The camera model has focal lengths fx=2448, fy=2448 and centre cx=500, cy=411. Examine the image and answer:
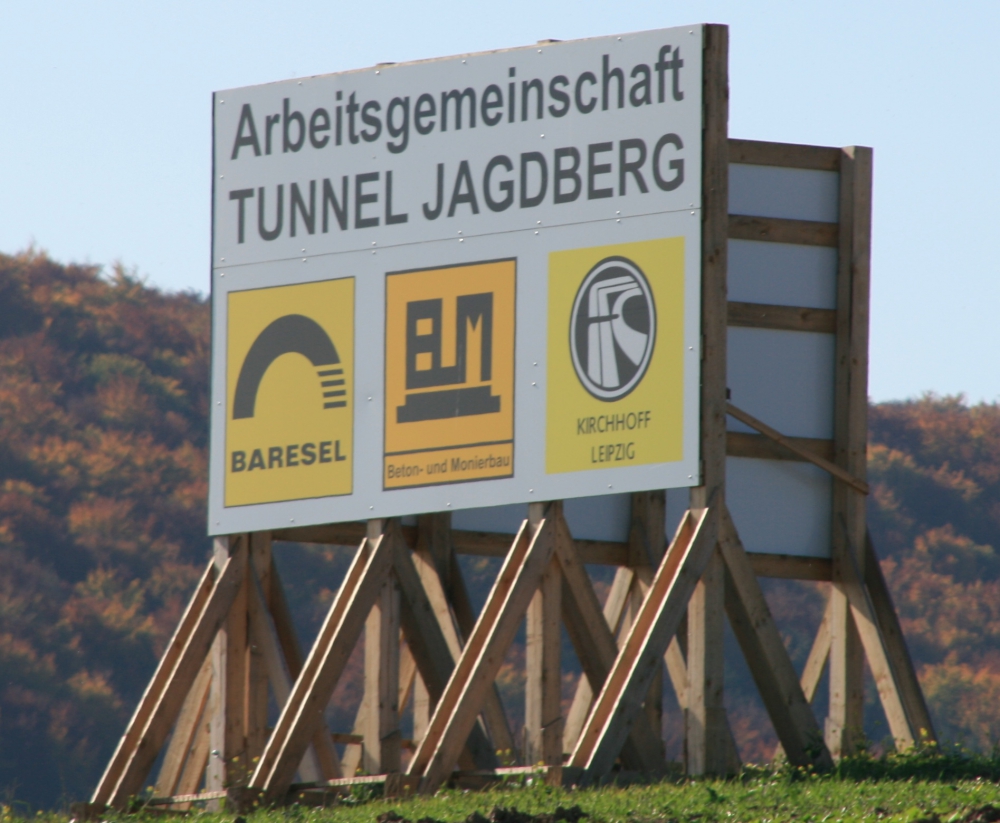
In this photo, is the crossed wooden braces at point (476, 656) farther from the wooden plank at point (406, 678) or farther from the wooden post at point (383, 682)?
the wooden plank at point (406, 678)

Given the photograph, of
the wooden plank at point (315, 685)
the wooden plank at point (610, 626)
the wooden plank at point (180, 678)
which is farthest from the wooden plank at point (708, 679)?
the wooden plank at point (180, 678)

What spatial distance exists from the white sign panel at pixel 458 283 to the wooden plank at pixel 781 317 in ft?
5.62

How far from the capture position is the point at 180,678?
17766mm

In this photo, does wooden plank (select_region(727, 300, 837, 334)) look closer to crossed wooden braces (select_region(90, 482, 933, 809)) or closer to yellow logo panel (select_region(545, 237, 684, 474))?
yellow logo panel (select_region(545, 237, 684, 474))

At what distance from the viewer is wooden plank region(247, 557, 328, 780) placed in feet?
57.5

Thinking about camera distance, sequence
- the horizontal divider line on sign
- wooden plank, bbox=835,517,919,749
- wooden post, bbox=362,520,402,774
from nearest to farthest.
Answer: wooden post, bbox=362,520,402,774 < wooden plank, bbox=835,517,919,749 < the horizontal divider line on sign

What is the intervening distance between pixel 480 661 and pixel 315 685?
1.38m

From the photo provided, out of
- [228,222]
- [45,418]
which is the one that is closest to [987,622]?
[45,418]

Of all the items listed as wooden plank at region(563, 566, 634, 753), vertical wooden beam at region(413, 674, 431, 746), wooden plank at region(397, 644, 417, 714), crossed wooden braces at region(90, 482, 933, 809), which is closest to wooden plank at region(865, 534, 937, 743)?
crossed wooden braces at region(90, 482, 933, 809)

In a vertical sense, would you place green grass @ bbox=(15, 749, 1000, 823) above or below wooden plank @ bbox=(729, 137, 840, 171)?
below

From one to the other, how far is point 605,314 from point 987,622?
35.9 m

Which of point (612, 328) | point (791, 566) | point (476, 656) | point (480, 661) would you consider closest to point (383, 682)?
point (476, 656)

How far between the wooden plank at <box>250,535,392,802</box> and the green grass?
1.83 feet

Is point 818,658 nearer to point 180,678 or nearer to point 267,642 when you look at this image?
point 267,642
